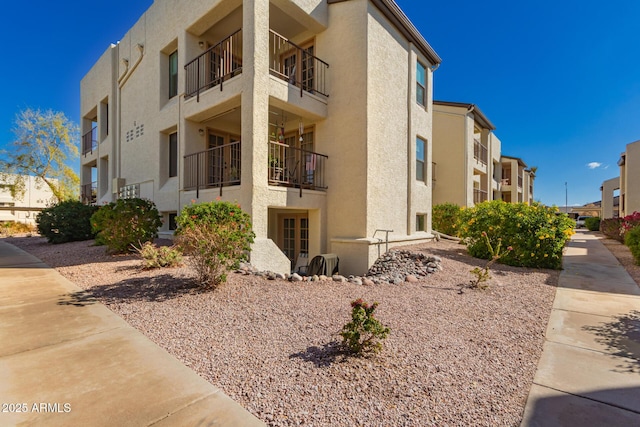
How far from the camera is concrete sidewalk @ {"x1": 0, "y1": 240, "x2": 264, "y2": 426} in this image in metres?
2.29

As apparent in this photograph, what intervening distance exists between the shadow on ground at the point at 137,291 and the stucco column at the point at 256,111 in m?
2.36

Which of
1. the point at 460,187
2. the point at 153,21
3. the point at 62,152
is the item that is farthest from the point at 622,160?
the point at 62,152

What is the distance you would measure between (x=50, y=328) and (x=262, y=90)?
6.57m

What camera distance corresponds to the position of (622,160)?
2222 centimetres

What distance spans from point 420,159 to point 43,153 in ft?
102

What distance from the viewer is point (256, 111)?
763 cm

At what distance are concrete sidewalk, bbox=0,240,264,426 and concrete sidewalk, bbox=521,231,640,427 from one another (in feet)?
8.66

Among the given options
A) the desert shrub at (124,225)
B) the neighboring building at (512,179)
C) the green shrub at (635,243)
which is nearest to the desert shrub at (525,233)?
the green shrub at (635,243)

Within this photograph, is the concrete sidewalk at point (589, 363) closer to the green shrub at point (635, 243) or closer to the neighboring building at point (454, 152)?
the green shrub at point (635, 243)

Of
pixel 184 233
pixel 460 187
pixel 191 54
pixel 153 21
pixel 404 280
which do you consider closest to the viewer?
pixel 184 233

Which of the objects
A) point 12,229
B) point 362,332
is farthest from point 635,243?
point 12,229

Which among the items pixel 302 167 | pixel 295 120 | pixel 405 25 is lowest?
pixel 302 167

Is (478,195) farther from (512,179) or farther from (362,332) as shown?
(362,332)

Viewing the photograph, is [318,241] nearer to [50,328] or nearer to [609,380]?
[50,328]
